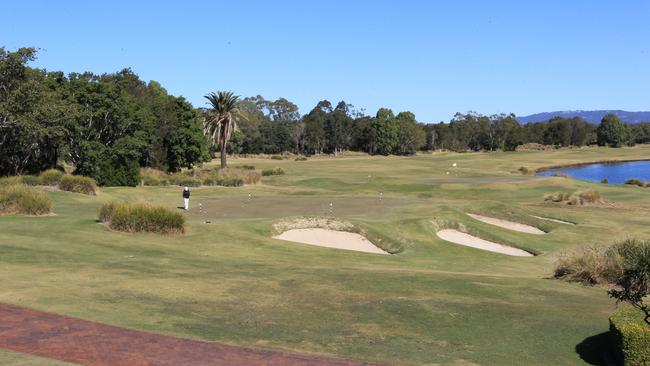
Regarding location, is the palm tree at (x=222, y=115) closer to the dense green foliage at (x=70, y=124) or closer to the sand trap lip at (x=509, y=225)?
the dense green foliage at (x=70, y=124)

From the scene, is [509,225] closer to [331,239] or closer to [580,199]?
[331,239]

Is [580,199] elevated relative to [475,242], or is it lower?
elevated

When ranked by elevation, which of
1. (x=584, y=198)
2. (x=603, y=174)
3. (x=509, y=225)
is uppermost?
(x=584, y=198)

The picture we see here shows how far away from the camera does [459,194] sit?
2414 inches

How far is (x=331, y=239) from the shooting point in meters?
29.2

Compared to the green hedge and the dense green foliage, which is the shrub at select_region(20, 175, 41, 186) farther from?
the green hedge

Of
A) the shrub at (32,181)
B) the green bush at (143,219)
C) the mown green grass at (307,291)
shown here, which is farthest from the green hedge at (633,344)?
the shrub at (32,181)

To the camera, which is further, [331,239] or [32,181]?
Result: [32,181]

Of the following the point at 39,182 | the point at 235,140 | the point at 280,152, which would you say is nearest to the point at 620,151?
the point at 280,152

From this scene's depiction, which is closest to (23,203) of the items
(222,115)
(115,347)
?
(115,347)

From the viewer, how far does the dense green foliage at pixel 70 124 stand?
47.6 meters

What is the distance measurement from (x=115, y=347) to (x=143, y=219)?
1496cm

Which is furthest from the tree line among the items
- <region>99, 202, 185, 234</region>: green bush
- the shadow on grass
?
the shadow on grass

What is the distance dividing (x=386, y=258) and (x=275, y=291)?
32.6ft
